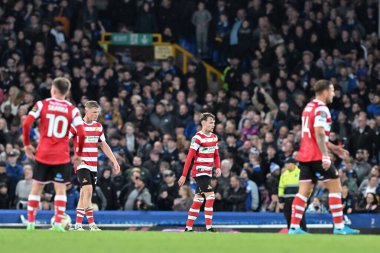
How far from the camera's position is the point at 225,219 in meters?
24.2

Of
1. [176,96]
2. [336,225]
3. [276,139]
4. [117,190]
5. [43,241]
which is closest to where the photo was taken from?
[43,241]

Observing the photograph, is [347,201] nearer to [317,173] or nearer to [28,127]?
[317,173]

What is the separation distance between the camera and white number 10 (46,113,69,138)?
1572 centimetres

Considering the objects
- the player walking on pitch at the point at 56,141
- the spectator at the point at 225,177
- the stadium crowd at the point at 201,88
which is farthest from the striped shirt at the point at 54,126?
the spectator at the point at 225,177

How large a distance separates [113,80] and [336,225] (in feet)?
45.4

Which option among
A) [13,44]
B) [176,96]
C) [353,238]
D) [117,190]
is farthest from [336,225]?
[13,44]

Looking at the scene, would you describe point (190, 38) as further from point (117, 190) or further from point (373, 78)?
point (117, 190)

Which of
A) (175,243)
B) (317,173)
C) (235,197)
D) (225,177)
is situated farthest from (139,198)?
(175,243)

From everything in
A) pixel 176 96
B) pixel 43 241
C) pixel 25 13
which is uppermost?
pixel 25 13

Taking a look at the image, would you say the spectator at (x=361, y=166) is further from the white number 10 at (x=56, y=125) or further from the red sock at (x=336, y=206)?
the white number 10 at (x=56, y=125)

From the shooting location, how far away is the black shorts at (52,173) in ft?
52.0

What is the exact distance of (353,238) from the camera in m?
15.1

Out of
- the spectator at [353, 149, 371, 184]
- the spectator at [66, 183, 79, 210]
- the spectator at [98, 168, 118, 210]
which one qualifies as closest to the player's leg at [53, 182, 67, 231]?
the spectator at [66, 183, 79, 210]

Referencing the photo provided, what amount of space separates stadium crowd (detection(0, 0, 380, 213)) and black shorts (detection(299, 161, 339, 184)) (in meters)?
8.16
